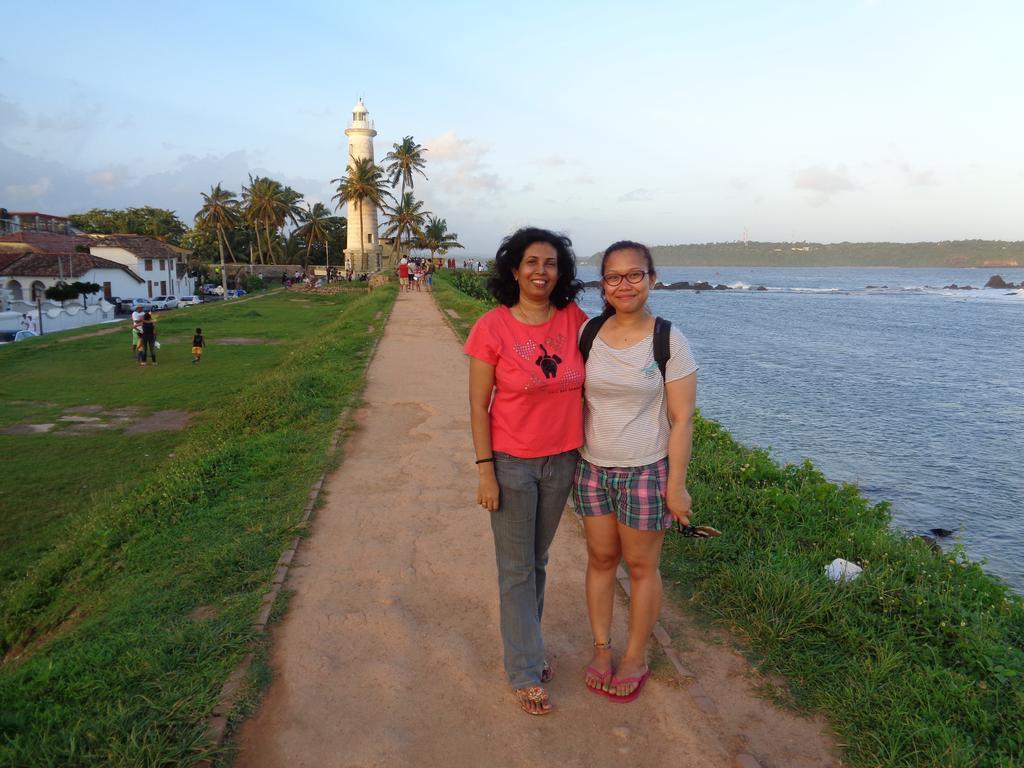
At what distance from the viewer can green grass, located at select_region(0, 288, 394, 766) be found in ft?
9.44

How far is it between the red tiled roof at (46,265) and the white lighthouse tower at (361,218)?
51.7 feet

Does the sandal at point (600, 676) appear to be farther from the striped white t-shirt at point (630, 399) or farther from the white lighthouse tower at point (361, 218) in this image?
the white lighthouse tower at point (361, 218)

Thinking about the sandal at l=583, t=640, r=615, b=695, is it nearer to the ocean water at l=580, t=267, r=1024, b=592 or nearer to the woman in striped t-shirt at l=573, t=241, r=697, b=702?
→ the woman in striped t-shirt at l=573, t=241, r=697, b=702

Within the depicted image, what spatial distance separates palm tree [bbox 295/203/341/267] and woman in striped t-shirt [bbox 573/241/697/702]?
58307 mm

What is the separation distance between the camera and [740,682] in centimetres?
327

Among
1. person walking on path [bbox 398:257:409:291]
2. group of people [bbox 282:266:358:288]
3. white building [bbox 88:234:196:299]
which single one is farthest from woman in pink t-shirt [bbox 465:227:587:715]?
white building [bbox 88:234:196:299]

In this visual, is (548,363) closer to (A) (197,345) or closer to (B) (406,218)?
(A) (197,345)

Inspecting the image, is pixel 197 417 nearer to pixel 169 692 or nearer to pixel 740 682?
pixel 169 692

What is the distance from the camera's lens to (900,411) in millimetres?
15367

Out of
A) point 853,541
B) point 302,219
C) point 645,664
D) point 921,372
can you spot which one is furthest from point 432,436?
point 302,219

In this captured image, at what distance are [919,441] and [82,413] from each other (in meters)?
14.2

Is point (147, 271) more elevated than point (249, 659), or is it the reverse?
point (147, 271)

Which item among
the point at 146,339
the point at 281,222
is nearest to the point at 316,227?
the point at 281,222

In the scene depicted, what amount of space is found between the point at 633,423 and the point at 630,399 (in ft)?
0.32
